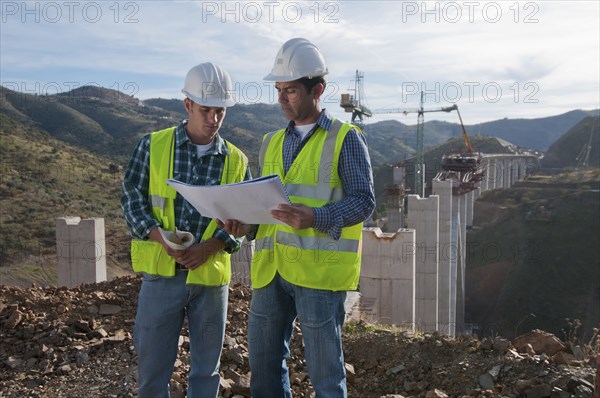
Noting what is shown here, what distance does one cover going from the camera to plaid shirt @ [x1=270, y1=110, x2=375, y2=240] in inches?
97.5

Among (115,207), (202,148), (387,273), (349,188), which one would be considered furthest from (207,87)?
(115,207)

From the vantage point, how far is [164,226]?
291 cm

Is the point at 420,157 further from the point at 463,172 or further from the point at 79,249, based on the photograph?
the point at 79,249

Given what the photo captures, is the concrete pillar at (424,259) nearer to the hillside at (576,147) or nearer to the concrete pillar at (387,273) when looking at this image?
the concrete pillar at (387,273)

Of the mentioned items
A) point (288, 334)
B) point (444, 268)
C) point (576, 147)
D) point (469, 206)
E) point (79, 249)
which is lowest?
point (444, 268)

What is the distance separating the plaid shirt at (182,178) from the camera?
114 inches

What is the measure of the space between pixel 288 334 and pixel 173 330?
583mm

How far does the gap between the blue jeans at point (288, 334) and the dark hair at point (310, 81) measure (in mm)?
926

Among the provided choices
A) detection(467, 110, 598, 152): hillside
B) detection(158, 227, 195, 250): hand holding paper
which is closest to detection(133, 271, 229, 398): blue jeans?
detection(158, 227, 195, 250): hand holding paper

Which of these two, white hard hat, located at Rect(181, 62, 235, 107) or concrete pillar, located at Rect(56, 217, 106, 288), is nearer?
white hard hat, located at Rect(181, 62, 235, 107)

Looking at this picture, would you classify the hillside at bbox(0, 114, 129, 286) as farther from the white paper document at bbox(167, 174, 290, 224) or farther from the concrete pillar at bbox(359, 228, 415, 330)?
the white paper document at bbox(167, 174, 290, 224)

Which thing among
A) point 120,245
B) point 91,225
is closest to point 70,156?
point 120,245

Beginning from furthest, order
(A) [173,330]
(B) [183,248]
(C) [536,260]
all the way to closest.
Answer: (C) [536,260]
(A) [173,330]
(B) [183,248]

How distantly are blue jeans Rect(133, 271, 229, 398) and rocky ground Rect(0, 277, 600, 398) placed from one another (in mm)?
866
